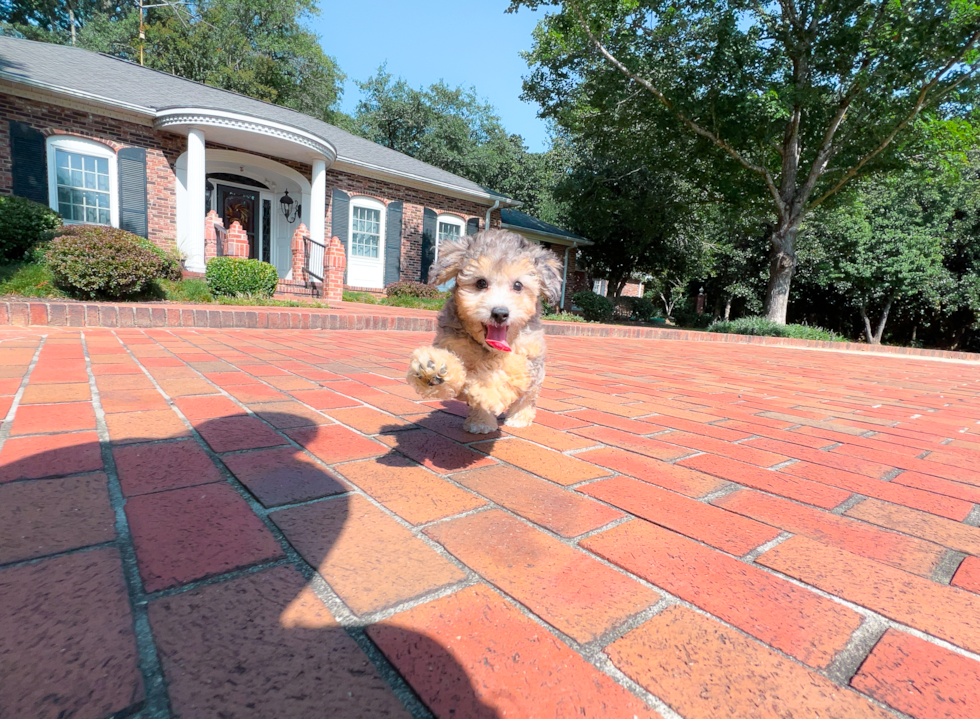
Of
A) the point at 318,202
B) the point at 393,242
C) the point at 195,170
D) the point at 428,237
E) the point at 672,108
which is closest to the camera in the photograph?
the point at 195,170

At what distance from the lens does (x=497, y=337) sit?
2.13 meters

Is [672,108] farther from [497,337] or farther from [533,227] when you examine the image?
[497,337]

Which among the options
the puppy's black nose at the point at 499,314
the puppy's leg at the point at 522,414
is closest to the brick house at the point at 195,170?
the puppy's leg at the point at 522,414

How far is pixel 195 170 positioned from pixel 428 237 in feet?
24.6

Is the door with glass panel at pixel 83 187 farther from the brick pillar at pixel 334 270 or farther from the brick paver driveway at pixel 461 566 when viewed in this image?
the brick paver driveway at pixel 461 566

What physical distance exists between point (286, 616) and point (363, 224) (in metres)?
16.4

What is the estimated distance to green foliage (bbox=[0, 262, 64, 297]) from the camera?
7.41m

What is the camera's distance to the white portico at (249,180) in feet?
38.9

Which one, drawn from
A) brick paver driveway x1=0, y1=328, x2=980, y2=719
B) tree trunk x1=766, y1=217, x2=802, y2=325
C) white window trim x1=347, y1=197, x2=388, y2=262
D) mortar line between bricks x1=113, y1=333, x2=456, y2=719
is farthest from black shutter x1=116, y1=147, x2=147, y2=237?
tree trunk x1=766, y1=217, x2=802, y2=325

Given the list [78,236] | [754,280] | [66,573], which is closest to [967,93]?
[754,280]

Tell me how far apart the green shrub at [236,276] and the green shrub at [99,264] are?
138 cm

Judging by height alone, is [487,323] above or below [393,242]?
below

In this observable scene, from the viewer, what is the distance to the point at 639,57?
45.7 feet

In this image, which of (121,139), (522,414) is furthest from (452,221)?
(522,414)
